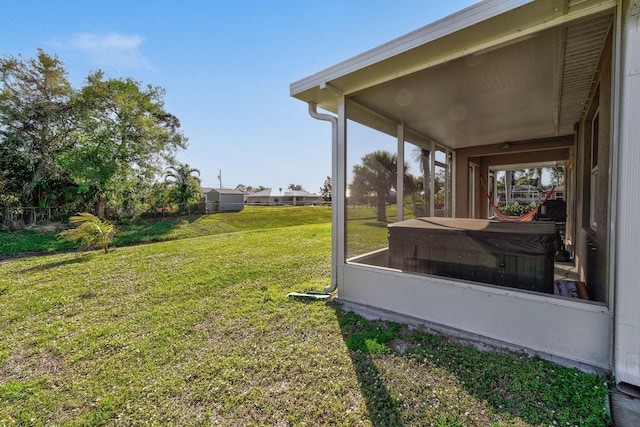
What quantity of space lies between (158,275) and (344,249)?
3.68 m

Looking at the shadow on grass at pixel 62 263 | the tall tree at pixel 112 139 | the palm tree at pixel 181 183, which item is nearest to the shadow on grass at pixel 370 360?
the shadow on grass at pixel 62 263

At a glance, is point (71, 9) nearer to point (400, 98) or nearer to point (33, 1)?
point (33, 1)

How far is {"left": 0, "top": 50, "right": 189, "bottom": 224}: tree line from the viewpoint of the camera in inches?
419

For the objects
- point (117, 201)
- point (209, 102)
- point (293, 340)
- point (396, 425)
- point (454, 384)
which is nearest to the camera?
point (396, 425)

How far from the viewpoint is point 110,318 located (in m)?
3.22

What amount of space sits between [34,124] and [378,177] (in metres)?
14.4

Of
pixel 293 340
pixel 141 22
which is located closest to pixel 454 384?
pixel 293 340

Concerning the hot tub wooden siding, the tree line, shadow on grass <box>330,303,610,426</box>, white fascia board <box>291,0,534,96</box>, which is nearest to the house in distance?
the tree line

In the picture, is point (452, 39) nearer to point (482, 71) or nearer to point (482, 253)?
point (482, 71)

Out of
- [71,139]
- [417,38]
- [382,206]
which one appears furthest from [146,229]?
[417,38]

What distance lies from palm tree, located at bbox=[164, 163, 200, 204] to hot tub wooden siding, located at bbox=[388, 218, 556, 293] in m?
14.5

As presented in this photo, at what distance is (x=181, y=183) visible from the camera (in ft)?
49.6

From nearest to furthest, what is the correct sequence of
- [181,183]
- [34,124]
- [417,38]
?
[417,38] < [34,124] < [181,183]

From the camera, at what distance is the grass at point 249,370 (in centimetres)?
168
